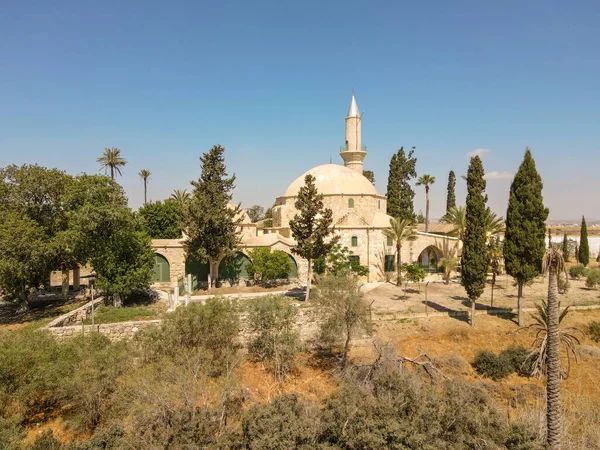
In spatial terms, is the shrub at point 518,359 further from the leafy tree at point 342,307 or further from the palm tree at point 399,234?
the palm tree at point 399,234

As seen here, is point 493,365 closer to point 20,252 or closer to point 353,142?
point 20,252

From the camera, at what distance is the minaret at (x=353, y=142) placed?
119ft

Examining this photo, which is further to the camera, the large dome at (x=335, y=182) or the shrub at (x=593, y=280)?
the large dome at (x=335, y=182)

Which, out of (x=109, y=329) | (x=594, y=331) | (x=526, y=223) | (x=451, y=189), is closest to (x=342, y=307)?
(x=109, y=329)

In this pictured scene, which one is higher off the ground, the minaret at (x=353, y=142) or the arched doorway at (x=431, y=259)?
the minaret at (x=353, y=142)

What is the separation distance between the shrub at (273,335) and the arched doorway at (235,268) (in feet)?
40.8

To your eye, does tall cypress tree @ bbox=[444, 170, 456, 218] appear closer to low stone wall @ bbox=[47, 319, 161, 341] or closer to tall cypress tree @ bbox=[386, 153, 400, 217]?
tall cypress tree @ bbox=[386, 153, 400, 217]

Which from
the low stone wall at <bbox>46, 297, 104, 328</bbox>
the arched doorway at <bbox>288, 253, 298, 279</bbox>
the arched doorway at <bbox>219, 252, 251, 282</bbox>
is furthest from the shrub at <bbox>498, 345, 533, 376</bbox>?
the low stone wall at <bbox>46, 297, 104, 328</bbox>

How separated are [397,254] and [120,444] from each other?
2204 cm

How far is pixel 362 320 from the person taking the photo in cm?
1338

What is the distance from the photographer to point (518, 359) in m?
14.0

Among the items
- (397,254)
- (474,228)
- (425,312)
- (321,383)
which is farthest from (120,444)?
(397,254)

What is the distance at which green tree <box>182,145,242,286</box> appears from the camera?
73.5 ft

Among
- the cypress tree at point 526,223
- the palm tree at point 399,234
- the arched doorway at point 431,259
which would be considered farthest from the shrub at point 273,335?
the arched doorway at point 431,259
